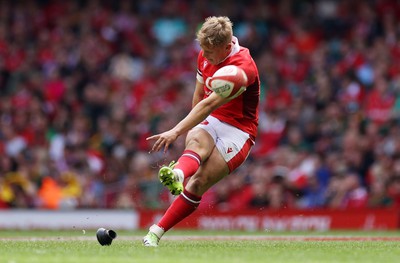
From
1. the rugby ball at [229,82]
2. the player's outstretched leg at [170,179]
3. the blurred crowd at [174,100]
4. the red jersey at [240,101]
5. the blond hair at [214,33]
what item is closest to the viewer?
the player's outstretched leg at [170,179]

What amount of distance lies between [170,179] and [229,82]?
3.97 feet

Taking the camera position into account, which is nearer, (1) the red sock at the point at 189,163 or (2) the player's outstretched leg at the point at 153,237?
(1) the red sock at the point at 189,163

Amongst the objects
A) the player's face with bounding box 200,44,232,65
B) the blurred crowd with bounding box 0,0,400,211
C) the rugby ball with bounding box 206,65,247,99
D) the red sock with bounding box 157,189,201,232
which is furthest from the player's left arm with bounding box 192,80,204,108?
the blurred crowd with bounding box 0,0,400,211

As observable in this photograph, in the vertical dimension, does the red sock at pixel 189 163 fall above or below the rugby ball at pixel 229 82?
below

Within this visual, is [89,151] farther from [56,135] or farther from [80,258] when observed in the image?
[80,258]

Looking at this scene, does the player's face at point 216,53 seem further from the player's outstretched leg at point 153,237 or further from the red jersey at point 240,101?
the player's outstretched leg at point 153,237

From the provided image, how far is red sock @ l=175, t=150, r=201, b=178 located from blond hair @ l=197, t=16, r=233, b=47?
3.64 feet

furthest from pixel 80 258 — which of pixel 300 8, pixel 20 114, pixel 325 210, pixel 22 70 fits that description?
pixel 300 8

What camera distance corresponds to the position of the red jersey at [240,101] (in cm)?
988

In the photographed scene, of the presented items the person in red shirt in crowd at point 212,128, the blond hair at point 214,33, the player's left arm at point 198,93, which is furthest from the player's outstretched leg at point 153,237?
the blond hair at point 214,33

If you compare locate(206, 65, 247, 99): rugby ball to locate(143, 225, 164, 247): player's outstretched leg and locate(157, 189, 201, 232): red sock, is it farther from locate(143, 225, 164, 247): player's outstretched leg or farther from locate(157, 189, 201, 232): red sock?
locate(143, 225, 164, 247): player's outstretched leg

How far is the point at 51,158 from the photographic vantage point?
19.4m

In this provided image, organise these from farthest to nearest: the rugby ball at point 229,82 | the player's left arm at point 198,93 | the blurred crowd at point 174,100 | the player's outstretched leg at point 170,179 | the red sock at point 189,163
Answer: the blurred crowd at point 174,100 < the player's left arm at point 198,93 < the rugby ball at point 229,82 < the red sock at point 189,163 < the player's outstretched leg at point 170,179

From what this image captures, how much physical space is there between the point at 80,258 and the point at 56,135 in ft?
40.4
